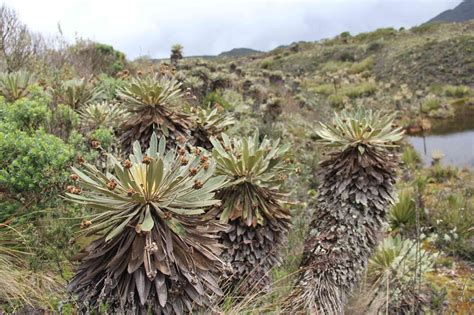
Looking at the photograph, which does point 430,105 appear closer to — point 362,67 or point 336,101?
point 336,101

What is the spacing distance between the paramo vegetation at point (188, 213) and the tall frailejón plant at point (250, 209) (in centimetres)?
1

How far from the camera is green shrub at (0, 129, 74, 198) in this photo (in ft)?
11.1

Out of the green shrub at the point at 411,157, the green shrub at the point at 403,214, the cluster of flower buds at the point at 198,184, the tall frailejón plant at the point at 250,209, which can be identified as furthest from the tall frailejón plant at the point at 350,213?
the green shrub at the point at 411,157

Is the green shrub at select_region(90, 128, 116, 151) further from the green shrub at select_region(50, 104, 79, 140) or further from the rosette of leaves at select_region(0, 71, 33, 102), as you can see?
the rosette of leaves at select_region(0, 71, 33, 102)

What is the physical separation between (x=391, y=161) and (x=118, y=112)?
3.59 metres

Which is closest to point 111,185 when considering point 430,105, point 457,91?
point 430,105

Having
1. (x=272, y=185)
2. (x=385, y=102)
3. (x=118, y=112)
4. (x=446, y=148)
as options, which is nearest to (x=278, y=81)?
(x=385, y=102)

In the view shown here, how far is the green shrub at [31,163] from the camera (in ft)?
11.1

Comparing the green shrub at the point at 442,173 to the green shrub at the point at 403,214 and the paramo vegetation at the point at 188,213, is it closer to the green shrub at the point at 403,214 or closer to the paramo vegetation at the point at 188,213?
the paramo vegetation at the point at 188,213

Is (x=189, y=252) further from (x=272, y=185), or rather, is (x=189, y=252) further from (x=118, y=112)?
(x=118, y=112)

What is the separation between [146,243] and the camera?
2232 millimetres

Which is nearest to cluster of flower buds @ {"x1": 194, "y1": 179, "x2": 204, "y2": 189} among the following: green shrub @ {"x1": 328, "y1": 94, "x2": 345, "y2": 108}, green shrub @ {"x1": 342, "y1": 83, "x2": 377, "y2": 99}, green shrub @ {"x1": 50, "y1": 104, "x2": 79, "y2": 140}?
green shrub @ {"x1": 50, "y1": 104, "x2": 79, "y2": 140}

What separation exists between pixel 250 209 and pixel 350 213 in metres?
1.31

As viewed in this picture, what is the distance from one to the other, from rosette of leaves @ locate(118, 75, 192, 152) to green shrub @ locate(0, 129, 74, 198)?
2.28ft
